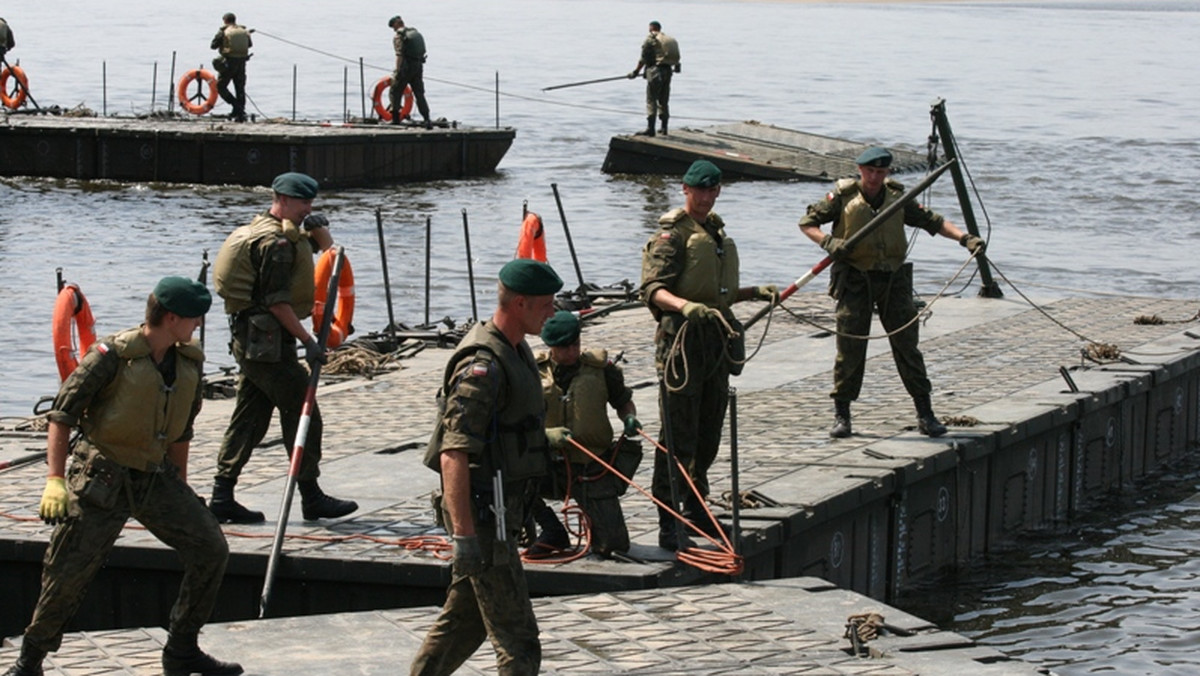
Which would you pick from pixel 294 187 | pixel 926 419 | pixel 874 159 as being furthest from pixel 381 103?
pixel 294 187

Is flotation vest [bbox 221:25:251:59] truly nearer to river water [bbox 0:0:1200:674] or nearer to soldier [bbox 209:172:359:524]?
river water [bbox 0:0:1200:674]

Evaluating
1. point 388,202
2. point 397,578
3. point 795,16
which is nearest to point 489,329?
point 397,578

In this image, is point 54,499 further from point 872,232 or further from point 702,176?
point 872,232

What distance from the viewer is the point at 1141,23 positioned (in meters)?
122

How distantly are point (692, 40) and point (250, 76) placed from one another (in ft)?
103

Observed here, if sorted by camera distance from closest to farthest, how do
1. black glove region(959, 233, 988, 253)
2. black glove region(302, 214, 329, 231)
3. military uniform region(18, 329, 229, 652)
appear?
military uniform region(18, 329, 229, 652), black glove region(302, 214, 329, 231), black glove region(959, 233, 988, 253)

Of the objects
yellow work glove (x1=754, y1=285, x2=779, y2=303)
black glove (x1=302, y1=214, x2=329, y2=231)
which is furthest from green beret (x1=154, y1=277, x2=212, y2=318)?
yellow work glove (x1=754, y1=285, x2=779, y2=303)

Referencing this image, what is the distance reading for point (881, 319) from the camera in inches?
553

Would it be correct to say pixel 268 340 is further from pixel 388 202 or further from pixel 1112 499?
pixel 388 202

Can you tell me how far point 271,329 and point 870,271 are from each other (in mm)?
4406

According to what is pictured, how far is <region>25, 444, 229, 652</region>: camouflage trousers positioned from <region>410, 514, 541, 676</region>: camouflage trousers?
1466 mm

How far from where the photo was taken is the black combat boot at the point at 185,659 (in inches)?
354

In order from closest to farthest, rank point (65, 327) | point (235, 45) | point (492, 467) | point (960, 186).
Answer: point (492, 467) < point (65, 327) < point (960, 186) < point (235, 45)

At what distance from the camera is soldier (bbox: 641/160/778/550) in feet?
36.6
